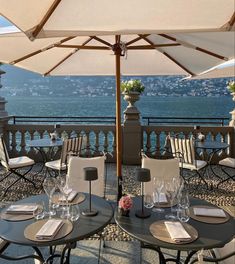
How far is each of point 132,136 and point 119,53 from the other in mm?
3491

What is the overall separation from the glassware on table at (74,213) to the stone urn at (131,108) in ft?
15.2

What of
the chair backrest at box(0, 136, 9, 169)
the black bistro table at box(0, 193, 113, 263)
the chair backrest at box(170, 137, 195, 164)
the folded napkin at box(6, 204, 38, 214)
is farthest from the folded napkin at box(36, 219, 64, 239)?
the chair backrest at box(170, 137, 195, 164)

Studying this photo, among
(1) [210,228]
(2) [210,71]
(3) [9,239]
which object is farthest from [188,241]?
(2) [210,71]

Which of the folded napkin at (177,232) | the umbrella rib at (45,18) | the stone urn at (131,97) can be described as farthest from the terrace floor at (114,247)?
the stone urn at (131,97)

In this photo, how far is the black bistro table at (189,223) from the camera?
1.91 meters

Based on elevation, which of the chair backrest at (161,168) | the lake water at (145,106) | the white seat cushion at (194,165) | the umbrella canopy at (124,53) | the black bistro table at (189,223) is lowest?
the white seat cushion at (194,165)

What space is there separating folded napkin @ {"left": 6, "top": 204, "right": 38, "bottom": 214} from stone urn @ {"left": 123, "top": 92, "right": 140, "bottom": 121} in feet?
15.1

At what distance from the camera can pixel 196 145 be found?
17.9 ft

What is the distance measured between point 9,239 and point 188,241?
1.16 metres

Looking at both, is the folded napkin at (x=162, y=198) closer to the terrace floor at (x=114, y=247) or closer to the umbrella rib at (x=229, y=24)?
the terrace floor at (x=114, y=247)

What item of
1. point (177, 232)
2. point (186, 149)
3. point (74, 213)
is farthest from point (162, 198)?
point (186, 149)

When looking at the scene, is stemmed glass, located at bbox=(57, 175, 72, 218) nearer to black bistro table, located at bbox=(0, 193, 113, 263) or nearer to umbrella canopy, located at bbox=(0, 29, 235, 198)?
black bistro table, located at bbox=(0, 193, 113, 263)

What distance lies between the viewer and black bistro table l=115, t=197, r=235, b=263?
75.3 inches

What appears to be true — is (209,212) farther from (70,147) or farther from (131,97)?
(131,97)
